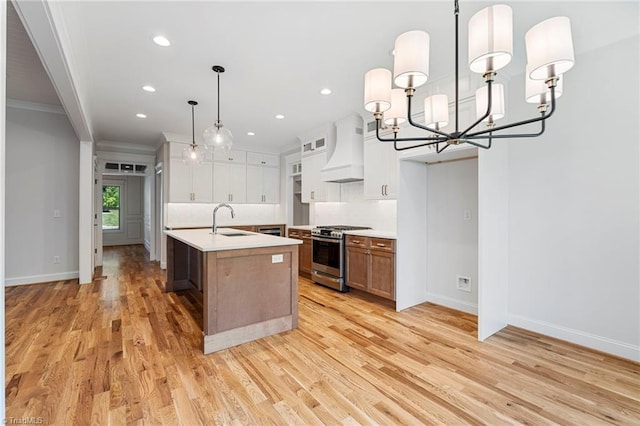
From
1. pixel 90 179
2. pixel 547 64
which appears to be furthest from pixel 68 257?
pixel 547 64

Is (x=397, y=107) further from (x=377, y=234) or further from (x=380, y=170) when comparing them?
(x=377, y=234)

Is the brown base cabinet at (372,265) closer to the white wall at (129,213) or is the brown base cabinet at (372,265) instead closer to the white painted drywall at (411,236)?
the white painted drywall at (411,236)

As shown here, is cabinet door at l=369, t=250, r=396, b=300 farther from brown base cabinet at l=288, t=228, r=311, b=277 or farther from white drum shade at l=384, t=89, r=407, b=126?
white drum shade at l=384, t=89, r=407, b=126

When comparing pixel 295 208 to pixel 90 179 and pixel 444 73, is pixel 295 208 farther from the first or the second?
pixel 444 73

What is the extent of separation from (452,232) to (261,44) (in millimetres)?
2912

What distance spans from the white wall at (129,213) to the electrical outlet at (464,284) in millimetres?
9829

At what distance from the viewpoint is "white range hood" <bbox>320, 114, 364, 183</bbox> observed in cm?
452

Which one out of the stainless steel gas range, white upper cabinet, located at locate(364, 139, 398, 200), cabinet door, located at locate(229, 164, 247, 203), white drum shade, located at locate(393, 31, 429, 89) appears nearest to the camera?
white drum shade, located at locate(393, 31, 429, 89)

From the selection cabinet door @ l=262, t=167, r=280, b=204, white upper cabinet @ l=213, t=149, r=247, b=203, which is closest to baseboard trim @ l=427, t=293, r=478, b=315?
cabinet door @ l=262, t=167, r=280, b=204

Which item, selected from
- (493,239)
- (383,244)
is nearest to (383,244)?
(383,244)

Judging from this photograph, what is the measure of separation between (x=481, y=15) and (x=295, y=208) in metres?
5.81

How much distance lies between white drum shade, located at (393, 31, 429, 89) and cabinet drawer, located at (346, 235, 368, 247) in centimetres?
273

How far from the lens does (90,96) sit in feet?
12.5

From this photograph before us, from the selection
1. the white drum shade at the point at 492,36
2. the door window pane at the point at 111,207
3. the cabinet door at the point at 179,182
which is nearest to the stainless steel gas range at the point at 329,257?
the cabinet door at the point at 179,182
